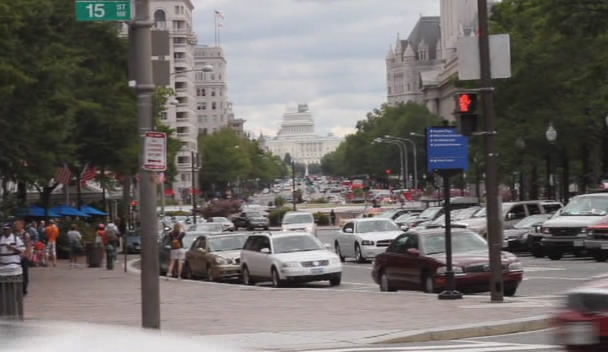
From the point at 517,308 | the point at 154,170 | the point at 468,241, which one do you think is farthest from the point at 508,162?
the point at 154,170

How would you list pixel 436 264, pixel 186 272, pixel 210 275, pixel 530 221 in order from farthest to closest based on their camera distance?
pixel 530 221, pixel 186 272, pixel 210 275, pixel 436 264

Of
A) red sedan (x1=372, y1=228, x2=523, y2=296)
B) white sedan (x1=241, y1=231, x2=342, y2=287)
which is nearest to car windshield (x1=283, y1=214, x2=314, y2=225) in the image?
white sedan (x1=241, y1=231, x2=342, y2=287)

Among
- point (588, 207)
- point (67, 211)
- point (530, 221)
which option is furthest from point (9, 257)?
point (67, 211)

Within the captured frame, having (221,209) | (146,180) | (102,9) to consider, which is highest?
(102,9)

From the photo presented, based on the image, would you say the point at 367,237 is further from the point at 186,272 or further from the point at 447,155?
the point at 447,155

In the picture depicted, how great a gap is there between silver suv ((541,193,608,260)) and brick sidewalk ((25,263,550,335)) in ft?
43.6

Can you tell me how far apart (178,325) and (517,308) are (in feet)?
18.3

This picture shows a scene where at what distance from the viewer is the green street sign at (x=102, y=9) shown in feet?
48.6

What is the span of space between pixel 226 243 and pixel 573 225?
1120 centimetres

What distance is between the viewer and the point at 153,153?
15.3m

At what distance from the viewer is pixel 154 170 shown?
15.3 m

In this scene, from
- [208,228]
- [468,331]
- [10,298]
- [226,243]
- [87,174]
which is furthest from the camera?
[87,174]

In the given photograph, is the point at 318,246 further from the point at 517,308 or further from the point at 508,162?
the point at 508,162

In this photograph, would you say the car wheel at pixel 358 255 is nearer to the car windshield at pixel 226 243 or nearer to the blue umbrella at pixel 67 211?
the car windshield at pixel 226 243
